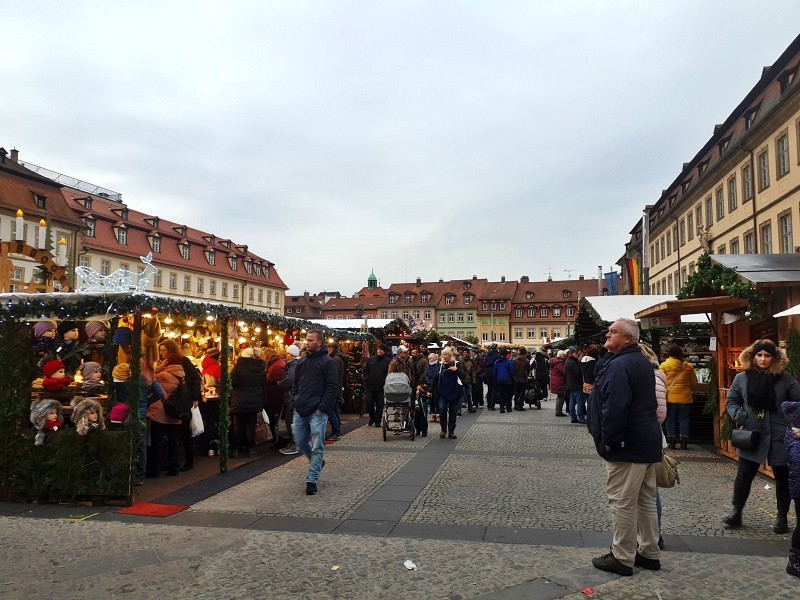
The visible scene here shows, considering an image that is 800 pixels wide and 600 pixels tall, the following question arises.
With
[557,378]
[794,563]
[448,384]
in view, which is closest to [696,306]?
[448,384]

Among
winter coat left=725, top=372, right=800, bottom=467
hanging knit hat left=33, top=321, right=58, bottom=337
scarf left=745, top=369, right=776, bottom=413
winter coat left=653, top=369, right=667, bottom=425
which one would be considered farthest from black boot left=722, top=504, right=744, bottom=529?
hanging knit hat left=33, top=321, right=58, bottom=337

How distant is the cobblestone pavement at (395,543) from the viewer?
441cm

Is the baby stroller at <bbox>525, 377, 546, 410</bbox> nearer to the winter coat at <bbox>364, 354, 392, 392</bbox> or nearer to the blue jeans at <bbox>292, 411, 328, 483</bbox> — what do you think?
the winter coat at <bbox>364, 354, 392, 392</bbox>

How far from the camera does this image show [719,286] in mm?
9047

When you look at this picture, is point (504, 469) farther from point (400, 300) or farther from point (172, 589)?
point (400, 300)

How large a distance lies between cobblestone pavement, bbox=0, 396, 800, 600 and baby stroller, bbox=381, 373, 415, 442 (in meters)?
2.97

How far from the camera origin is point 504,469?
346 inches

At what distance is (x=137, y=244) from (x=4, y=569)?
53.9m

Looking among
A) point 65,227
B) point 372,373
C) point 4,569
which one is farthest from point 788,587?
point 65,227

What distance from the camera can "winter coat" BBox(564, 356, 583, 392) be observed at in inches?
599

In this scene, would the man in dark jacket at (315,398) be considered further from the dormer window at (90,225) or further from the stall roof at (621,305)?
the dormer window at (90,225)

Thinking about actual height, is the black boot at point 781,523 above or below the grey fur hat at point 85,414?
below

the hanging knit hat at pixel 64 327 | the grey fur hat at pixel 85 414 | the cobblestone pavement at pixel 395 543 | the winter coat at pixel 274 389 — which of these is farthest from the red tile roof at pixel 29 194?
the cobblestone pavement at pixel 395 543

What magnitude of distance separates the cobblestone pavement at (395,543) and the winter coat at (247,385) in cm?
148
